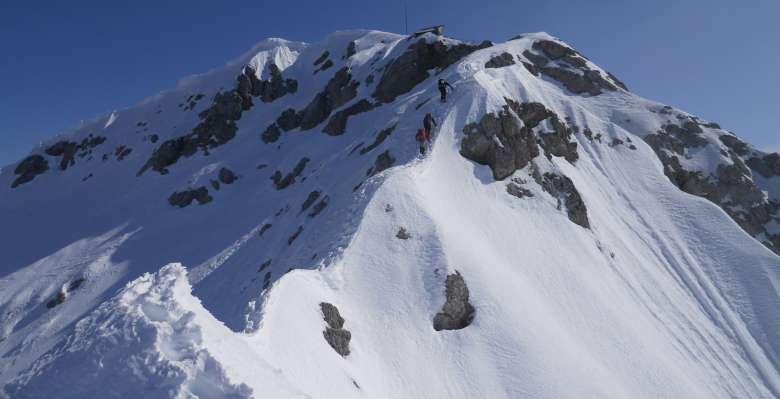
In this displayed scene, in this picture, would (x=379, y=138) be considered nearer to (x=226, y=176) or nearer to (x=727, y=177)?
(x=226, y=176)

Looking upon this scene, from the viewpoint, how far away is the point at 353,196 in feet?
82.3

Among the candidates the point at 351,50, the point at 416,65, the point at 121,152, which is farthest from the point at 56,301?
the point at 351,50

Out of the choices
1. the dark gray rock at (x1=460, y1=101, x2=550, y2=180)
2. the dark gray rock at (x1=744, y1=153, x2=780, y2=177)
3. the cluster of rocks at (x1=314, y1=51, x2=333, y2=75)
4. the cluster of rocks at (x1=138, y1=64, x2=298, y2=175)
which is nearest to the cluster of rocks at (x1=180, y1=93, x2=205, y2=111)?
the cluster of rocks at (x1=138, y1=64, x2=298, y2=175)

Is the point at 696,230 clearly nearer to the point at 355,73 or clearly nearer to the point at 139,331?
the point at 139,331

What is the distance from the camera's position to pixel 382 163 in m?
30.0

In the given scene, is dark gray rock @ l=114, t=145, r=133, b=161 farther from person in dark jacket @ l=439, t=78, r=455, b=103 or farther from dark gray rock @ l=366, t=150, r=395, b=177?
person in dark jacket @ l=439, t=78, r=455, b=103

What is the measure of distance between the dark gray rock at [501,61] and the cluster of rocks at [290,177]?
2080 centimetres

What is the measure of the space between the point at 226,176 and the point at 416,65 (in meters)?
25.5

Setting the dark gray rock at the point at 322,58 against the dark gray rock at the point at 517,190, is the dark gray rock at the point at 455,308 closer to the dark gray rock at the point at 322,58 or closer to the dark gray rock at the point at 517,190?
the dark gray rock at the point at 517,190

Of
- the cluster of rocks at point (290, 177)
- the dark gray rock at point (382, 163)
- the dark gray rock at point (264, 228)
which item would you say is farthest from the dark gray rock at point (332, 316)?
the cluster of rocks at point (290, 177)

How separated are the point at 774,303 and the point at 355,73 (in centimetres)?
4874

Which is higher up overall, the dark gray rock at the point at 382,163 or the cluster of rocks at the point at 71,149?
the dark gray rock at the point at 382,163

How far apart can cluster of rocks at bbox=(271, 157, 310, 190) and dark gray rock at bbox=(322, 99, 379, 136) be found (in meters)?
5.38

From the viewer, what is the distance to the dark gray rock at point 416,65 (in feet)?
169
